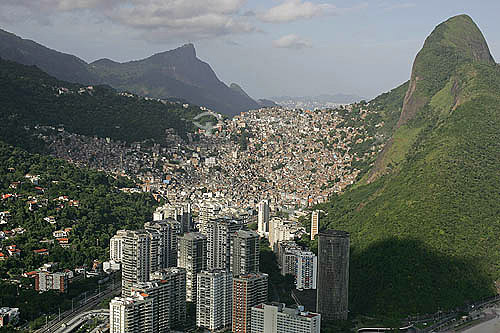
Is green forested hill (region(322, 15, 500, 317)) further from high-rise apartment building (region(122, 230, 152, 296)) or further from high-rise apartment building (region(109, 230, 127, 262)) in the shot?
high-rise apartment building (region(109, 230, 127, 262))

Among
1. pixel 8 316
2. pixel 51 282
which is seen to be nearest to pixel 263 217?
pixel 51 282

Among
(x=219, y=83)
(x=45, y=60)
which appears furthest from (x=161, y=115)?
(x=219, y=83)

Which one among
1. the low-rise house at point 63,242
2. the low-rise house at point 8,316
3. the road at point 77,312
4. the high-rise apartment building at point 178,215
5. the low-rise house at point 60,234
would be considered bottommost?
the road at point 77,312

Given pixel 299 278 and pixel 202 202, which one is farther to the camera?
pixel 202 202

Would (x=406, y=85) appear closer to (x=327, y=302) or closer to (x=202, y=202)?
(x=202, y=202)

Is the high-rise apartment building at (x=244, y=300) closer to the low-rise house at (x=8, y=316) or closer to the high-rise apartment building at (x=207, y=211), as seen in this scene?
the low-rise house at (x=8, y=316)

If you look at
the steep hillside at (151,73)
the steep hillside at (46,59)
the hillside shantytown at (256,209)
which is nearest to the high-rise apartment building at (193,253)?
the hillside shantytown at (256,209)
